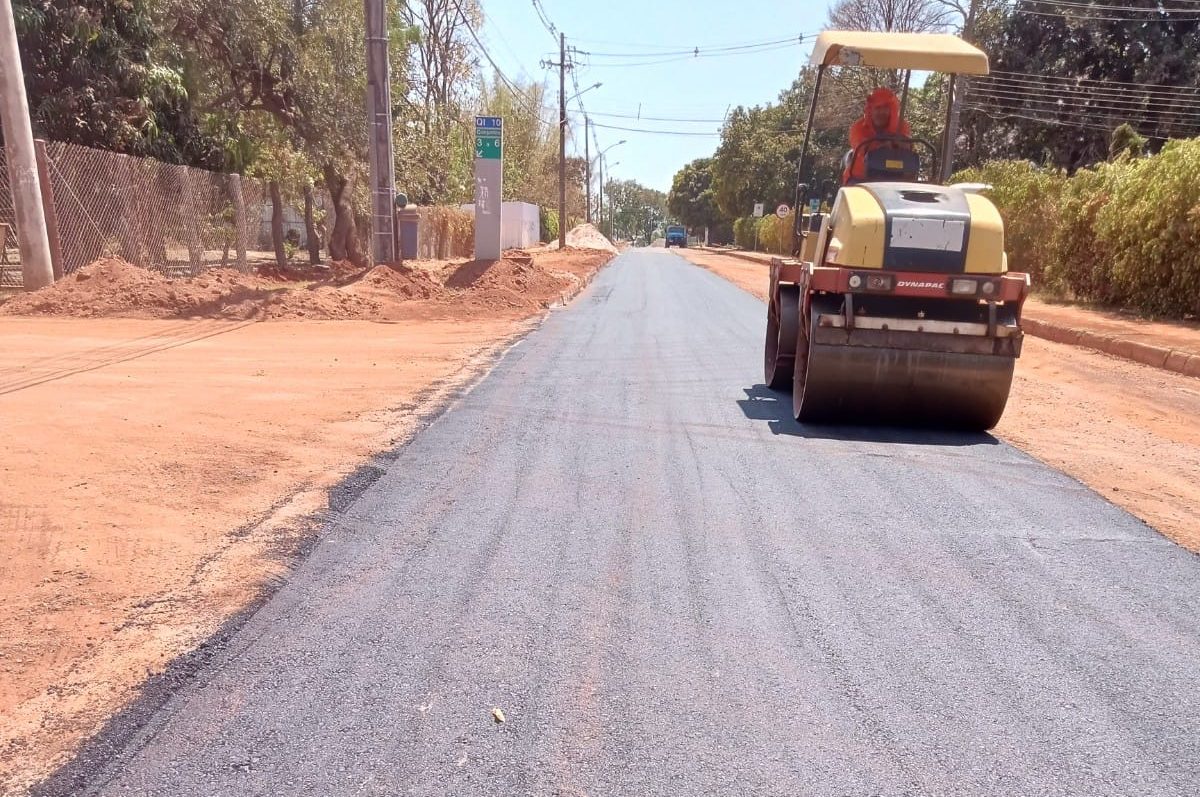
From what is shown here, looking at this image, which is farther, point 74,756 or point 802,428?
point 802,428

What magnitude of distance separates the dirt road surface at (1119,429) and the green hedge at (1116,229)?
7.86 feet

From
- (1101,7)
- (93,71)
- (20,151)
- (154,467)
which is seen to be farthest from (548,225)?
(154,467)

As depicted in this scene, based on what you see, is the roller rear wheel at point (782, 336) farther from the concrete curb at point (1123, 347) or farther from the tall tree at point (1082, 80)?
the tall tree at point (1082, 80)

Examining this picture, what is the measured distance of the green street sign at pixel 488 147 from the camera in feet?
62.0

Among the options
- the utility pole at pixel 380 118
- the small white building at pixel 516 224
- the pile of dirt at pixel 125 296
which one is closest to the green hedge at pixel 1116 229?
the utility pole at pixel 380 118

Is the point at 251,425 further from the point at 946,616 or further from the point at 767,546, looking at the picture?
the point at 946,616

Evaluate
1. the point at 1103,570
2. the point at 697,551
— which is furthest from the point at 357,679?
the point at 1103,570

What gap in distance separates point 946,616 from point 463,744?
6.82ft

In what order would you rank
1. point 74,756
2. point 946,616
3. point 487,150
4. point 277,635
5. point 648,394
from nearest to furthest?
point 74,756, point 277,635, point 946,616, point 648,394, point 487,150

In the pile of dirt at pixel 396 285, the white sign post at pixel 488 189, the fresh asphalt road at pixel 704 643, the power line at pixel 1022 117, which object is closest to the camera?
the fresh asphalt road at pixel 704 643

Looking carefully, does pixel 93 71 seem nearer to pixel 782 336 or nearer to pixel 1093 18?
pixel 782 336

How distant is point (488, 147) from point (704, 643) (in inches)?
669

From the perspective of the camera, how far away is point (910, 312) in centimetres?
666

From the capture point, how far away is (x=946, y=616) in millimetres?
3705
